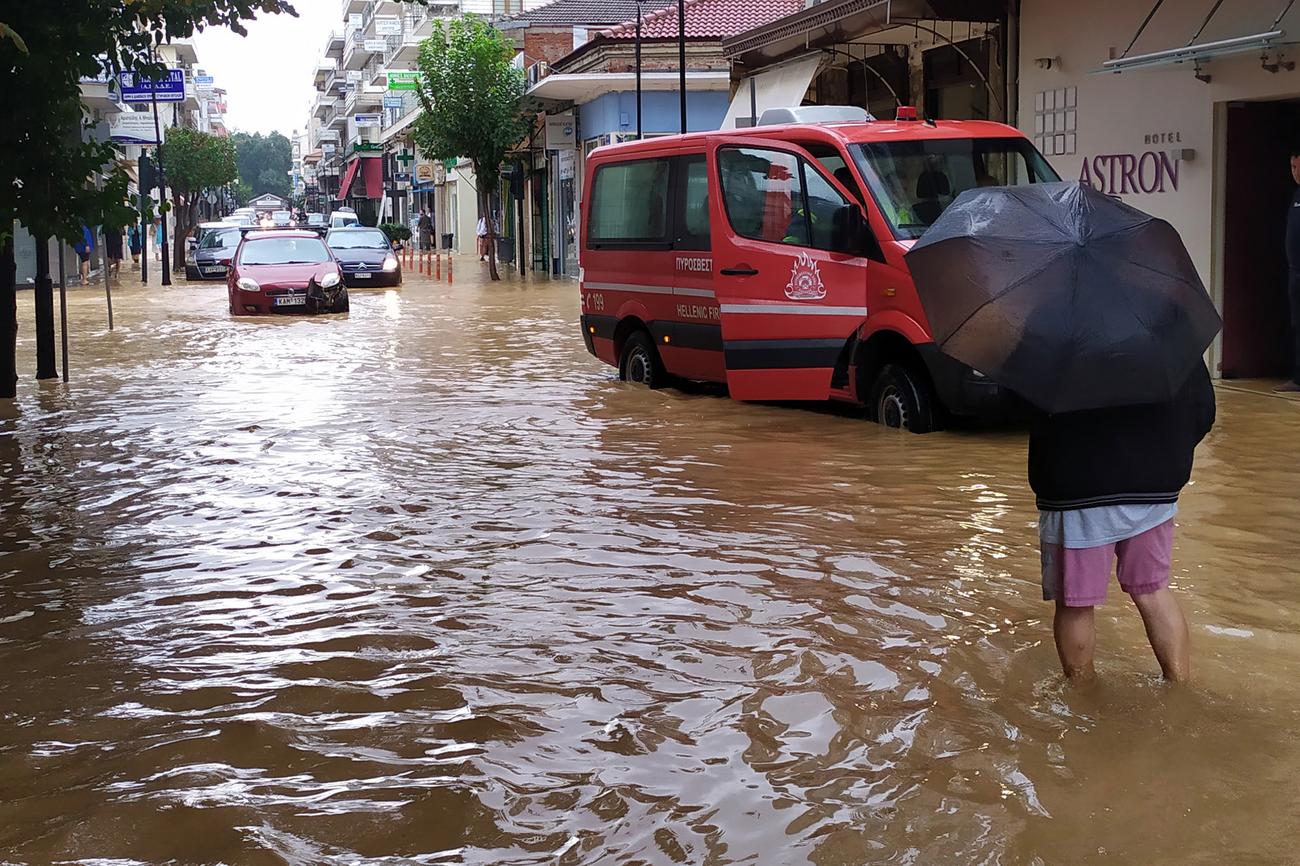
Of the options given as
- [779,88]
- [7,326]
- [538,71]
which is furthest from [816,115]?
[538,71]

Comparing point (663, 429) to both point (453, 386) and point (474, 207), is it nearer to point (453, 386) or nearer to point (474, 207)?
point (453, 386)

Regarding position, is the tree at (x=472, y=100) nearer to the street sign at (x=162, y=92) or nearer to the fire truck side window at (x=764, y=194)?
the street sign at (x=162, y=92)

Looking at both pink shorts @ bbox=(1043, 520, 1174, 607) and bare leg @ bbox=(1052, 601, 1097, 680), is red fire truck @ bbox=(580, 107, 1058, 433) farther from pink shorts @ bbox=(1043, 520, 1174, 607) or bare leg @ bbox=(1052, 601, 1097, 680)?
pink shorts @ bbox=(1043, 520, 1174, 607)

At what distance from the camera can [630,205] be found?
546 inches

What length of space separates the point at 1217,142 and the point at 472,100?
93.5 ft

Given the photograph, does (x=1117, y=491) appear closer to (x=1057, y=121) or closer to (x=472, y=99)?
(x=1057, y=121)

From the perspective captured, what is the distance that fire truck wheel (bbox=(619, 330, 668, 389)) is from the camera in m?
14.0

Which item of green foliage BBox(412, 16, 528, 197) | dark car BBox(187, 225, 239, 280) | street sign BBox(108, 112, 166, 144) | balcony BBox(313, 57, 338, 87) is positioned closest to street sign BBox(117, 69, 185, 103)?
street sign BBox(108, 112, 166, 144)

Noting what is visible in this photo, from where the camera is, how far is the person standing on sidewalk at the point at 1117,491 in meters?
4.86

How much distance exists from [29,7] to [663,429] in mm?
5307

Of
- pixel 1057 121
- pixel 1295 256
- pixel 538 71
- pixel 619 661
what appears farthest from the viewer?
pixel 538 71

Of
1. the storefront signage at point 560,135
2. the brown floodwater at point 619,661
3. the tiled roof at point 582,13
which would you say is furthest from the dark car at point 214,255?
the brown floodwater at point 619,661

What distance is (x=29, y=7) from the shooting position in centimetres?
1085

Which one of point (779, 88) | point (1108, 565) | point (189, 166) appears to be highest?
point (189, 166)
